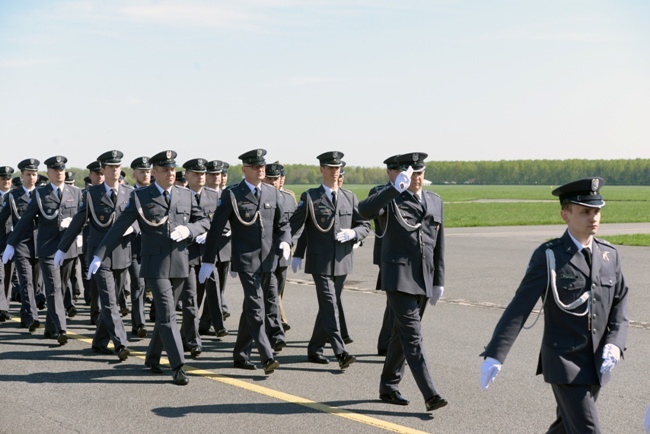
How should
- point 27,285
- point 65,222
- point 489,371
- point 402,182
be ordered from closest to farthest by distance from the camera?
point 489,371 → point 402,182 → point 65,222 → point 27,285

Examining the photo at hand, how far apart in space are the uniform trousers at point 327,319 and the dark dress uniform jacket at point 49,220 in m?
3.63

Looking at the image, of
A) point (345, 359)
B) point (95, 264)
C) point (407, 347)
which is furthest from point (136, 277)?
point (407, 347)

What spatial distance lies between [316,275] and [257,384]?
1.46m

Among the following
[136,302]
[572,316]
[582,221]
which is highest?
[582,221]

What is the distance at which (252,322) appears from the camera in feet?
28.7

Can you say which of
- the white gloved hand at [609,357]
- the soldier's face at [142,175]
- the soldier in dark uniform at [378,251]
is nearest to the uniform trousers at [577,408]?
the white gloved hand at [609,357]

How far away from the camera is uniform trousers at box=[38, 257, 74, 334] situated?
10.5m

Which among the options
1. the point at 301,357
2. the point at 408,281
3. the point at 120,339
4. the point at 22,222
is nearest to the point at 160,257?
the point at 120,339

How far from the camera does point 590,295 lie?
16.7ft

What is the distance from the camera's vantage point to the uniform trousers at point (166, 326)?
27.6 feet

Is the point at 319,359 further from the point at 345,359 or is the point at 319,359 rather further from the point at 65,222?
the point at 65,222

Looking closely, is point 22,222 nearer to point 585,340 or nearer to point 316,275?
point 316,275

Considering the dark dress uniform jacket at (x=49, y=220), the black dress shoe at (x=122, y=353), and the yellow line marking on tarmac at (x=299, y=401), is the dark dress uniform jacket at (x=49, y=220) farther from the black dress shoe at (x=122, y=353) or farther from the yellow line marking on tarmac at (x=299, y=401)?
the yellow line marking on tarmac at (x=299, y=401)

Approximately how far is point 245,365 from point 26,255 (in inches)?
177
